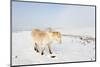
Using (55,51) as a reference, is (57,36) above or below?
above

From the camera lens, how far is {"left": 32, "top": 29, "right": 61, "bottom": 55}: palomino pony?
2449mm

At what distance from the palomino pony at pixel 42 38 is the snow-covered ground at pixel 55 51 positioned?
5 cm

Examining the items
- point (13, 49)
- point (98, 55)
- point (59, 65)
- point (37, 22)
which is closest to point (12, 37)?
point (13, 49)

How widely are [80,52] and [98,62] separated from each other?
31cm

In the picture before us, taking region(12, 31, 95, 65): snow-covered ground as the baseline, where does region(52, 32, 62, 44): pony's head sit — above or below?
above

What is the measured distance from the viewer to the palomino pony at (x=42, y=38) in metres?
2.45

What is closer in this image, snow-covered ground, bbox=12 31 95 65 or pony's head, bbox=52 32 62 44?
snow-covered ground, bbox=12 31 95 65

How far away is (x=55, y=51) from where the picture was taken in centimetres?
252

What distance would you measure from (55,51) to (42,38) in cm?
23

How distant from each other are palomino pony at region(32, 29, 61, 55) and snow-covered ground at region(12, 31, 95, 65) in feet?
0.16

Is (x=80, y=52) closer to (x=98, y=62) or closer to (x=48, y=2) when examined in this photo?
(x=98, y=62)

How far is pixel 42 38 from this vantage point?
248cm

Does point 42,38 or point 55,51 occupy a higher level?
point 42,38

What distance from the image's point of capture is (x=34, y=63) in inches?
95.8
